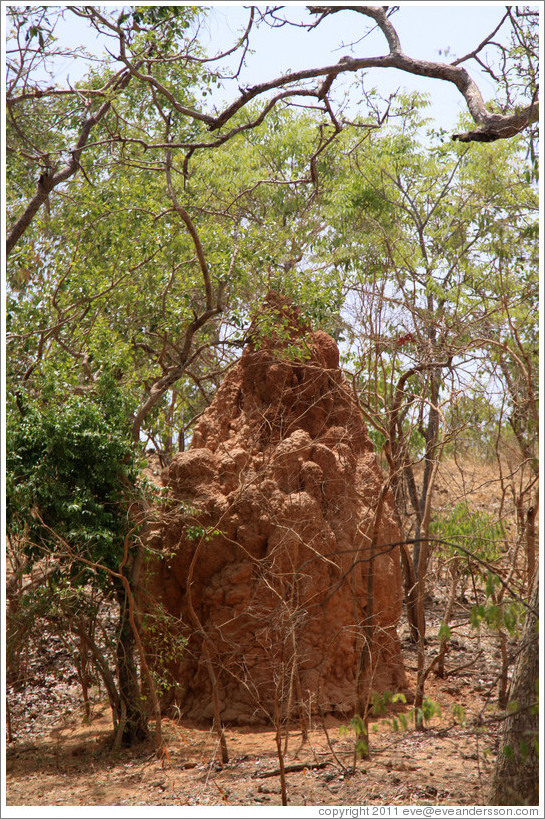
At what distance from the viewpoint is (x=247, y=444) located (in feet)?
25.2

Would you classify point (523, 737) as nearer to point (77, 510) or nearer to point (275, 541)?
point (275, 541)

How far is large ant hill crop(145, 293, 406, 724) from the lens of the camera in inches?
279

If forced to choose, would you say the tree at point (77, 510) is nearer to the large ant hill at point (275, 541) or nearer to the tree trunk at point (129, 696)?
the tree trunk at point (129, 696)

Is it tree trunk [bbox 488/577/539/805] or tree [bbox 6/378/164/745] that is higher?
tree [bbox 6/378/164/745]

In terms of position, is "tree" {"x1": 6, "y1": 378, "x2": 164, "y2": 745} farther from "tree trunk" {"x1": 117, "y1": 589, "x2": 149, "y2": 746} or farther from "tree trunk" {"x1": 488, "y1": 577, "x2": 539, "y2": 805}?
"tree trunk" {"x1": 488, "y1": 577, "x2": 539, "y2": 805}

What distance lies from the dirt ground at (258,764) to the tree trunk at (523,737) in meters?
0.21

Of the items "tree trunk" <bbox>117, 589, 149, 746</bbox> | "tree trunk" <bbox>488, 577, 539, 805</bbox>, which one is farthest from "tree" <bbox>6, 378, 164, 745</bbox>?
"tree trunk" <bbox>488, 577, 539, 805</bbox>

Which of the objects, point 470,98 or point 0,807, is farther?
point 470,98

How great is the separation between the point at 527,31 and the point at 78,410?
5189 millimetres

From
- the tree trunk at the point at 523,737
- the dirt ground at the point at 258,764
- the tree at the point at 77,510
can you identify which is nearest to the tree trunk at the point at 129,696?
the tree at the point at 77,510

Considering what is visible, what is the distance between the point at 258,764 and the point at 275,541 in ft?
6.15

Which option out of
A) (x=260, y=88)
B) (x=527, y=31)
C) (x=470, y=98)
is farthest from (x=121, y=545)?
(x=527, y=31)

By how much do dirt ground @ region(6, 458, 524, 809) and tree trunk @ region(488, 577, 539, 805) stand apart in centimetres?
21

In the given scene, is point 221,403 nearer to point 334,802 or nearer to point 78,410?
point 78,410
